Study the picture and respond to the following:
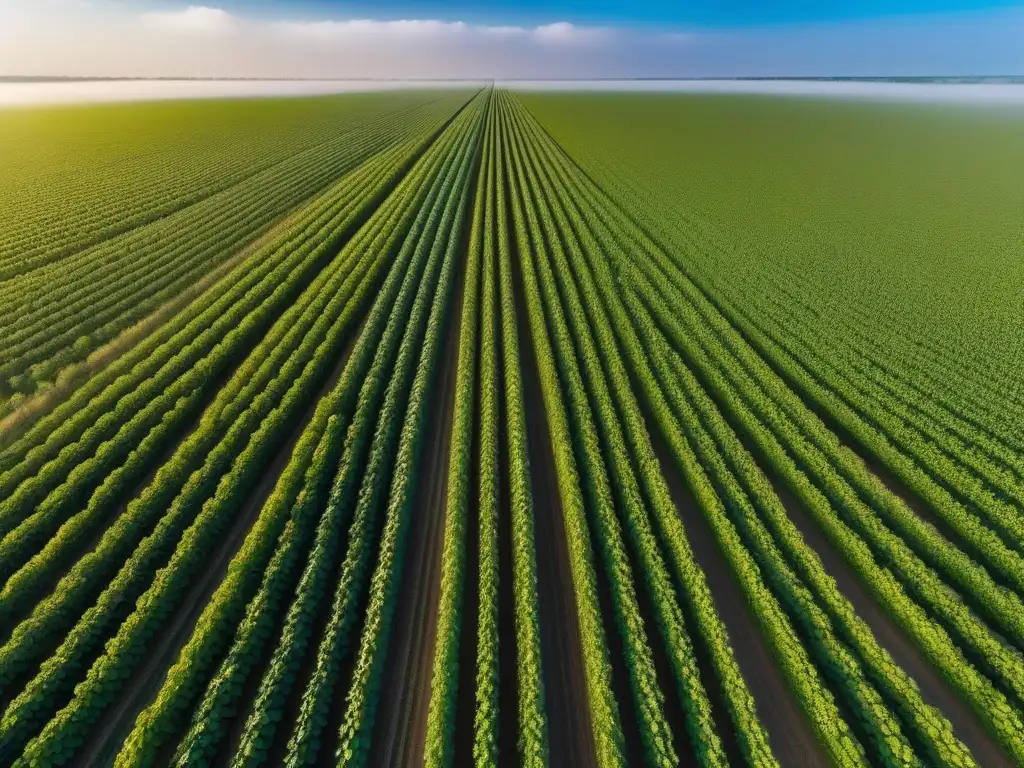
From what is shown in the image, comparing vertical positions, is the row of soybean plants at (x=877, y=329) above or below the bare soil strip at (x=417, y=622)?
above

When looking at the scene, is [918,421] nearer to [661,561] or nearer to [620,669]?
[661,561]

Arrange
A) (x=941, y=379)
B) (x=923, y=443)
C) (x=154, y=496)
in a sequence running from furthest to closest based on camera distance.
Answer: (x=941, y=379), (x=923, y=443), (x=154, y=496)

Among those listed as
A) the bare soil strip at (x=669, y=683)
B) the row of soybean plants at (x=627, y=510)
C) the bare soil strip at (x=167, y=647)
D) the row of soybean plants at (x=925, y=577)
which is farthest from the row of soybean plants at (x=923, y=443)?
the bare soil strip at (x=167, y=647)

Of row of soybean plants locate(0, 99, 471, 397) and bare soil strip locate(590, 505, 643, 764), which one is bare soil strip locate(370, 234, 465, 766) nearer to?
bare soil strip locate(590, 505, 643, 764)

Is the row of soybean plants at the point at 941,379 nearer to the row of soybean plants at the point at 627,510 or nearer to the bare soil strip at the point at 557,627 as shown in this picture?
the row of soybean plants at the point at 627,510

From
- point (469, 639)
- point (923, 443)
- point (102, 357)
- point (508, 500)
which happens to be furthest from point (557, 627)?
point (102, 357)
